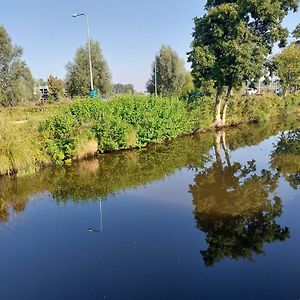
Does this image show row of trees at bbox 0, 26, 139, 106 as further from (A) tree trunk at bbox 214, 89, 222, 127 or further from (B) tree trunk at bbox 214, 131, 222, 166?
(B) tree trunk at bbox 214, 131, 222, 166

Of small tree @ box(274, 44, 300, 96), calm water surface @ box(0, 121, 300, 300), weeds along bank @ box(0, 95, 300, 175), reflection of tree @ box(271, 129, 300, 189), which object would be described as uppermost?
small tree @ box(274, 44, 300, 96)

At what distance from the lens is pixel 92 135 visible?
18.2 meters

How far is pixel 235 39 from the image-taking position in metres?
25.9

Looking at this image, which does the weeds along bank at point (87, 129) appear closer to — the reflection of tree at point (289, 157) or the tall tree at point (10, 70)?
A: the reflection of tree at point (289, 157)

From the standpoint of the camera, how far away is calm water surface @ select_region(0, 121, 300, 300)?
6.47 metres

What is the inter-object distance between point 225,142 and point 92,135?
8635 millimetres

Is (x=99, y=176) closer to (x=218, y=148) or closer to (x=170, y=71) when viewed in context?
(x=218, y=148)

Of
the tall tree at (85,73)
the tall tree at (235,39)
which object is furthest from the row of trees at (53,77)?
the tall tree at (235,39)

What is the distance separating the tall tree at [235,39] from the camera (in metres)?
25.6

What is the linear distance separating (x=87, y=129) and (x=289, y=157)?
9.71m

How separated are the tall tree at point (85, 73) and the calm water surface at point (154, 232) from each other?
111 feet

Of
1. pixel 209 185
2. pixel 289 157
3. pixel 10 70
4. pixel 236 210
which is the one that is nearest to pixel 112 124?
pixel 209 185

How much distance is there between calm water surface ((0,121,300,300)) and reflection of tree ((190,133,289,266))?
3 centimetres

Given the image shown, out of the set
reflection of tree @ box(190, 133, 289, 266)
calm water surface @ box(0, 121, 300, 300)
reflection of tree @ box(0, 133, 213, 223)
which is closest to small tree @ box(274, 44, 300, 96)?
reflection of tree @ box(0, 133, 213, 223)
